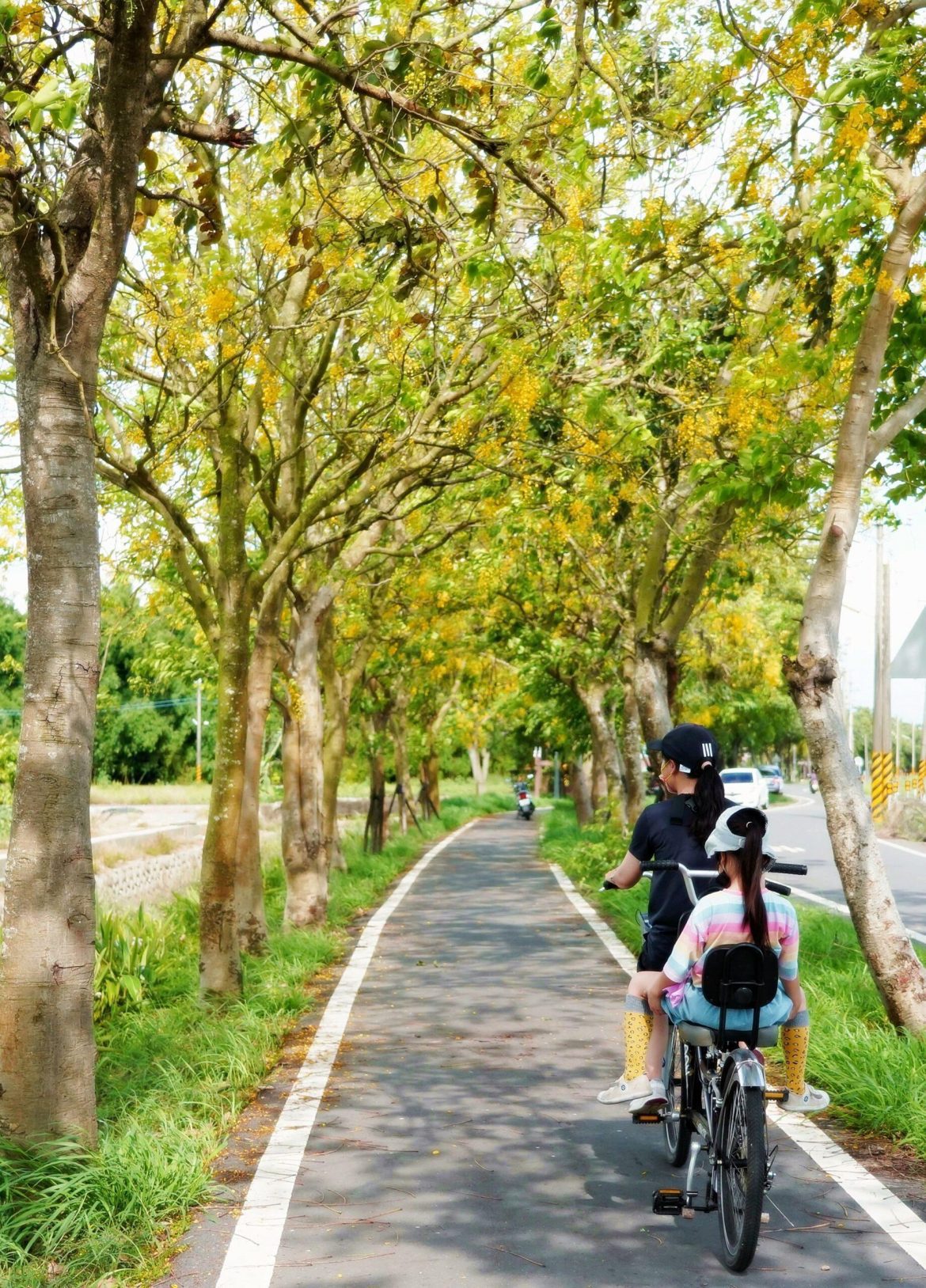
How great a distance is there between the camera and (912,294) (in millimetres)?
9695

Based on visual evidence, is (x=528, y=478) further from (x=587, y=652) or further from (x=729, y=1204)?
(x=587, y=652)

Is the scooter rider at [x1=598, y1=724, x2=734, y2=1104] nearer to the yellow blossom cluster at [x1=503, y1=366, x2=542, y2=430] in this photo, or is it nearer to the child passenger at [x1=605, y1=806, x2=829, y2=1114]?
the child passenger at [x1=605, y1=806, x2=829, y2=1114]

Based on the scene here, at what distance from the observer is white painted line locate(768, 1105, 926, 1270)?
5.36 metres

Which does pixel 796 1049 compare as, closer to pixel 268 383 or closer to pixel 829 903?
pixel 268 383

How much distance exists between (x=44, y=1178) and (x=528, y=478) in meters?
9.64

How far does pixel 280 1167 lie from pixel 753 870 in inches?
103

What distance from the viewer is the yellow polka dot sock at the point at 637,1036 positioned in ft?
20.1

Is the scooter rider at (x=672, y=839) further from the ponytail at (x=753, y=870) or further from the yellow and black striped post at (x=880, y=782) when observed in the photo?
the yellow and black striped post at (x=880, y=782)

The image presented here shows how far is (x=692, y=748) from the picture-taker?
609 cm

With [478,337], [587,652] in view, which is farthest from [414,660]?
[478,337]

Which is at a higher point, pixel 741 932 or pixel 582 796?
pixel 741 932

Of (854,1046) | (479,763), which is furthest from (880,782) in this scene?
(479,763)

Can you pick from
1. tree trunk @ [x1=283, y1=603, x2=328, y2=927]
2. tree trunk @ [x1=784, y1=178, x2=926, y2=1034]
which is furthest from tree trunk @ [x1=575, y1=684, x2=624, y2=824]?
tree trunk @ [x1=784, y1=178, x2=926, y2=1034]

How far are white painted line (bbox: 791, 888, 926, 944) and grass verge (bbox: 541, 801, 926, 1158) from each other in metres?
0.71
